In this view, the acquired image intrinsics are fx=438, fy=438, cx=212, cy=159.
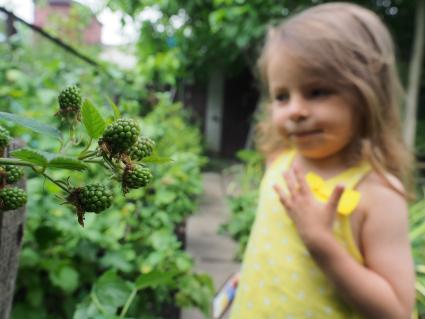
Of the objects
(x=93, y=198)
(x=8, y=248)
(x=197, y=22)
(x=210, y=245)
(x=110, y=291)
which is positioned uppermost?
(x=197, y=22)

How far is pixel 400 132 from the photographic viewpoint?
1.23 meters

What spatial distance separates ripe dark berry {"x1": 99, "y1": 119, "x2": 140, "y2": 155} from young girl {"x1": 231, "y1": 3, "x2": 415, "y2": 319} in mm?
A: 664

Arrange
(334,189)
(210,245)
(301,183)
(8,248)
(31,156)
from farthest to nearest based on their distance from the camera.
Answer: (210,245) < (301,183) < (334,189) < (8,248) < (31,156)

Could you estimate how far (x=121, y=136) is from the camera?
9.9 inches

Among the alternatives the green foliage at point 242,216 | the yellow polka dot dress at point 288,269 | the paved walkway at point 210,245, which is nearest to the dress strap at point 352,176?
the yellow polka dot dress at point 288,269

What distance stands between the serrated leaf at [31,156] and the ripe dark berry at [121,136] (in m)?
0.04

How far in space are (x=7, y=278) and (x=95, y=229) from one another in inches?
22.5

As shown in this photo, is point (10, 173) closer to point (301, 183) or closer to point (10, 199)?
point (10, 199)

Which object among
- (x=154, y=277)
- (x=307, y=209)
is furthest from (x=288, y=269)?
(x=154, y=277)

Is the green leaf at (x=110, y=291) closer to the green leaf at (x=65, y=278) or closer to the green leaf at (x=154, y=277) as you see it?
the green leaf at (x=154, y=277)

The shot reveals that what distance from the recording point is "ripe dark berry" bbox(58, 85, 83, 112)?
1.01 ft

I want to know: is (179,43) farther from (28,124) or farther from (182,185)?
(28,124)

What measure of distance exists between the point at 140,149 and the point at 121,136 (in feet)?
0.06

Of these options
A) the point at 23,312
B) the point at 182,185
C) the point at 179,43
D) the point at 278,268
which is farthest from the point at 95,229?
the point at 179,43
